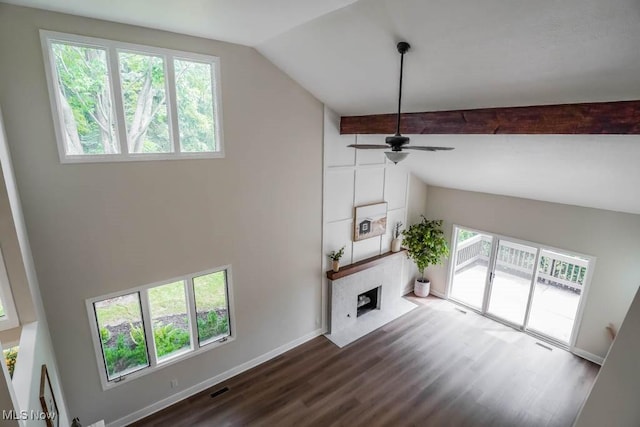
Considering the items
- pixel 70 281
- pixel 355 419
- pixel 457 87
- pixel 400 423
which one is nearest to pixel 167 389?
pixel 70 281

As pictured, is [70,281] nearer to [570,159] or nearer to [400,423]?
[400,423]

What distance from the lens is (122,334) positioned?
4.09 metres

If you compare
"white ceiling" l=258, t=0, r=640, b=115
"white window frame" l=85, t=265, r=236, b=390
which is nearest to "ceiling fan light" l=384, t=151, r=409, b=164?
"white ceiling" l=258, t=0, r=640, b=115

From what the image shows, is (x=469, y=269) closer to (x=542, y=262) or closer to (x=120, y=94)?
(x=542, y=262)

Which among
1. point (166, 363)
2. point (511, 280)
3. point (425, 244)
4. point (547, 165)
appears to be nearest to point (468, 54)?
point (547, 165)

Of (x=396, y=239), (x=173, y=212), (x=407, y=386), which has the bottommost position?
(x=407, y=386)

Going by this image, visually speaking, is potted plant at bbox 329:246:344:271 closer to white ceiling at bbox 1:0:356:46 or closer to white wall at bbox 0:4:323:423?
white wall at bbox 0:4:323:423

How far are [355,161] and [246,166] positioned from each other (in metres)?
2.28

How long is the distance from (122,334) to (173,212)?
1.76m

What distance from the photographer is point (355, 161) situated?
19.5 ft

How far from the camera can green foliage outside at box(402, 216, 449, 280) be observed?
7055mm

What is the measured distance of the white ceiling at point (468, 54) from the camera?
2.31m

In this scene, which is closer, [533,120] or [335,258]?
[533,120]

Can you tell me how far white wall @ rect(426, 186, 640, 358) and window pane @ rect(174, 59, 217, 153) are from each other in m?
5.65
